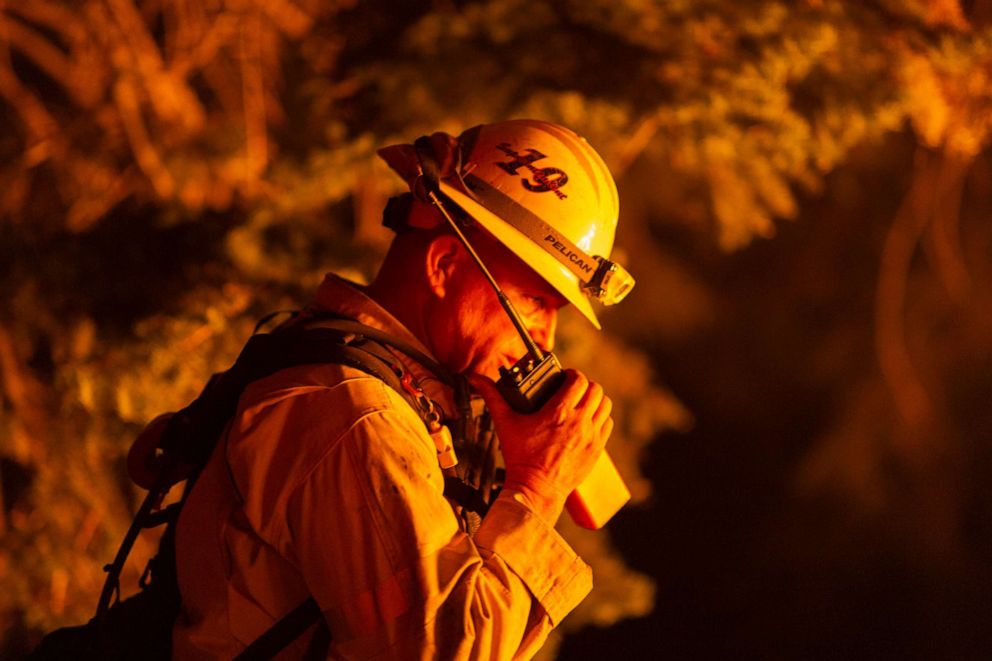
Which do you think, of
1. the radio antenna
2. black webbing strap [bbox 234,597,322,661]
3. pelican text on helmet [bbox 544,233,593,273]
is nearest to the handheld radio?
the radio antenna

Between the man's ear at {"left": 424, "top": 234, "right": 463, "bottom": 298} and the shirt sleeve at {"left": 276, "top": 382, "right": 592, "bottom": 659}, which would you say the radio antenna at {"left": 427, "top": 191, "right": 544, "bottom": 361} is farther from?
the shirt sleeve at {"left": 276, "top": 382, "right": 592, "bottom": 659}

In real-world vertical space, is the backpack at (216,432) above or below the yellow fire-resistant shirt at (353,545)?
above

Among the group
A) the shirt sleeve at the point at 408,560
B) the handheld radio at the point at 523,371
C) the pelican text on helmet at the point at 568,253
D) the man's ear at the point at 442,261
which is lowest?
the shirt sleeve at the point at 408,560

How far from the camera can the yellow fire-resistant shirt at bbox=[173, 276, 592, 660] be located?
1.59 metres

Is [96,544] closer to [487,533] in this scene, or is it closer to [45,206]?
[45,206]

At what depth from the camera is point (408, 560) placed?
5.20ft

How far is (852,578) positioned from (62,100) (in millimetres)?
6379

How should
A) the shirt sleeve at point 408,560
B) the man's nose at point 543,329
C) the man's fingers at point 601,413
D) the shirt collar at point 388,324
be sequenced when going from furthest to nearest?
the man's nose at point 543,329 → the shirt collar at point 388,324 → the man's fingers at point 601,413 → the shirt sleeve at point 408,560

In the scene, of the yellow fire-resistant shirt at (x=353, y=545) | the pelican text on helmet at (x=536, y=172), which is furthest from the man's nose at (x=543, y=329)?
the yellow fire-resistant shirt at (x=353, y=545)

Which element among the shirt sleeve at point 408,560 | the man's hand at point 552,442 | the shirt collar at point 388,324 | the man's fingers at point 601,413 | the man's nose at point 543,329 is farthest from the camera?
the man's nose at point 543,329

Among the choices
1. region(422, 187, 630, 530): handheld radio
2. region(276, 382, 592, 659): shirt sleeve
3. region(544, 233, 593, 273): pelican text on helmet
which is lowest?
region(276, 382, 592, 659): shirt sleeve

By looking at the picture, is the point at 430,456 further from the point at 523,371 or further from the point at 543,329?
the point at 543,329

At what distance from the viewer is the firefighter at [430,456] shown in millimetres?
A: 1605

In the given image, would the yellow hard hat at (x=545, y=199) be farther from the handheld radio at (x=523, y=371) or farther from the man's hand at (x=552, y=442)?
the man's hand at (x=552, y=442)
